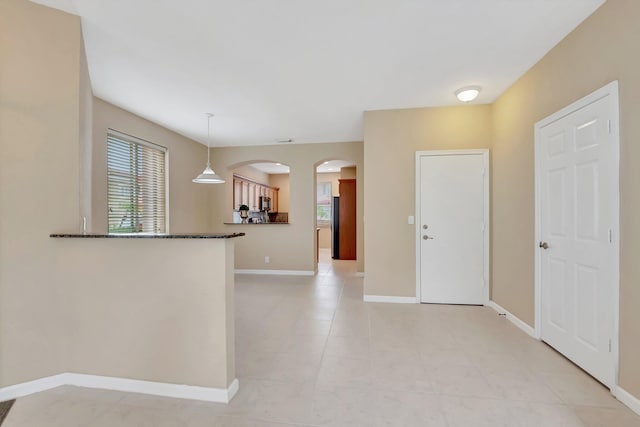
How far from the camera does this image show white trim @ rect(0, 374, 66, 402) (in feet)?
6.01

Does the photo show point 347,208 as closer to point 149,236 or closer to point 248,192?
point 248,192

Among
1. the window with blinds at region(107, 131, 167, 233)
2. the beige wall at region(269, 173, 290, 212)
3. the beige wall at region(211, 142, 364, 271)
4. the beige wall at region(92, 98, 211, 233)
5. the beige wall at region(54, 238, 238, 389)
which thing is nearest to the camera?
the beige wall at region(54, 238, 238, 389)

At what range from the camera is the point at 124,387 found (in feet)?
6.26

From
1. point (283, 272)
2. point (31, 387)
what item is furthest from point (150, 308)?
point (283, 272)

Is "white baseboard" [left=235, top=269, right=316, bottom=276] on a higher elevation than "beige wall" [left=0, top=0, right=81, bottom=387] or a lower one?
lower

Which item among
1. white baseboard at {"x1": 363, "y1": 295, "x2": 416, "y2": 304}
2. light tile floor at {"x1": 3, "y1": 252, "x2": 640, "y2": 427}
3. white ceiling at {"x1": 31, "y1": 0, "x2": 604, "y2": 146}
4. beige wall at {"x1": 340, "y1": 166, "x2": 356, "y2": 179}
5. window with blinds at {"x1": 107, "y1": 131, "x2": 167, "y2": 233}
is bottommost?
light tile floor at {"x1": 3, "y1": 252, "x2": 640, "y2": 427}

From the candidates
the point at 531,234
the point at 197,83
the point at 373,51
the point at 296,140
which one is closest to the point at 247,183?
the point at 296,140

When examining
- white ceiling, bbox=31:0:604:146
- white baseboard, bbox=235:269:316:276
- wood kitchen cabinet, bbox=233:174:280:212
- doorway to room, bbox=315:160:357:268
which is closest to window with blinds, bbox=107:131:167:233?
white ceiling, bbox=31:0:604:146

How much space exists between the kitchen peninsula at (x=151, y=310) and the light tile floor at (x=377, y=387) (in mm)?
124

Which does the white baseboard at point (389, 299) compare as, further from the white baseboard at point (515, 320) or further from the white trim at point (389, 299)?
the white baseboard at point (515, 320)

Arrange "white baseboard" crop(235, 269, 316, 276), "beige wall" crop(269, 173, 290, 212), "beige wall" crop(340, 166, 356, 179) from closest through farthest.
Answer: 1. "white baseboard" crop(235, 269, 316, 276)
2. "beige wall" crop(340, 166, 356, 179)
3. "beige wall" crop(269, 173, 290, 212)

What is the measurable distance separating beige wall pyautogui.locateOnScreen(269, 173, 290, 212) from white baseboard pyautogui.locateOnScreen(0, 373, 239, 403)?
8.10m

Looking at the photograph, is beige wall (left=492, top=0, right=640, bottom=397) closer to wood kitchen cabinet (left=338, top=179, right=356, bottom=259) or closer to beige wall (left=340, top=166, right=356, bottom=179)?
wood kitchen cabinet (left=338, top=179, right=356, bottom=259)

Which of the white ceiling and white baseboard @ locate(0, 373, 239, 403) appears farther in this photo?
the white ceiling
